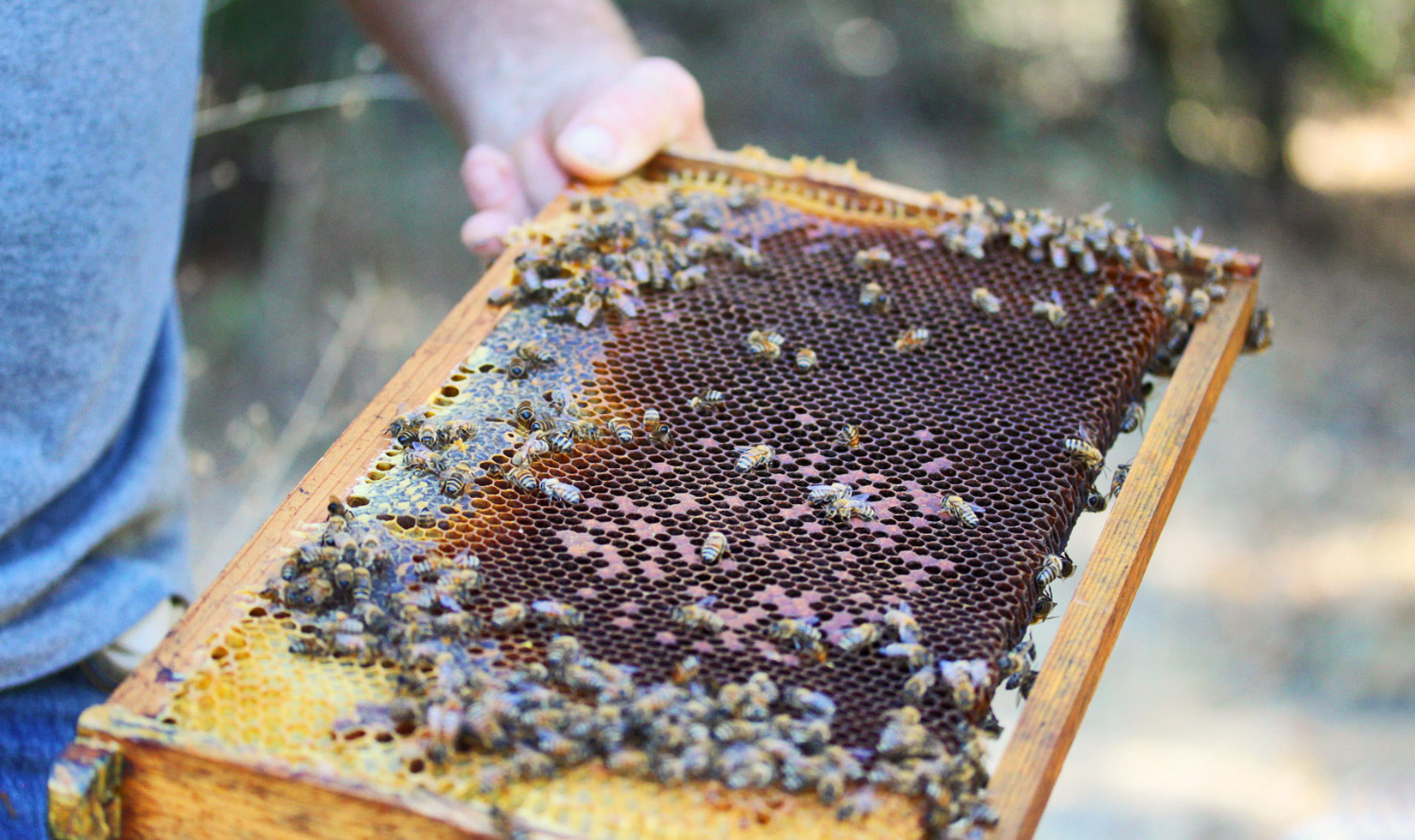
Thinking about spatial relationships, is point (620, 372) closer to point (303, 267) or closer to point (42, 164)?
point (42, 164)

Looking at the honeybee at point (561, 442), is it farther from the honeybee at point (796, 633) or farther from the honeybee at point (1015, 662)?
the honeybee at point (1015, 662)

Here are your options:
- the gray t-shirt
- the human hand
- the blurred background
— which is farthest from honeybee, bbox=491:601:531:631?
the blurred background

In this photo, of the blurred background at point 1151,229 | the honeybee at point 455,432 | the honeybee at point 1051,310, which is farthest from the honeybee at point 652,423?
the blurred background at point 1151,229

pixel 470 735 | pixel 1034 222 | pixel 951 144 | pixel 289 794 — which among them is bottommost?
pixel 289 794

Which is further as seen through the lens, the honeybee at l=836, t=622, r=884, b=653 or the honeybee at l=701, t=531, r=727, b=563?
the honeybee at l=701, t=531, r=727, b=563

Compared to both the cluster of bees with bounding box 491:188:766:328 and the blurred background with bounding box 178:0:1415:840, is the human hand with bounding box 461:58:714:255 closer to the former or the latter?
the cluster of bees with bounding box 491:188:766:328

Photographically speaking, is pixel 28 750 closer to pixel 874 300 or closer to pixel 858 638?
pixel 858 638

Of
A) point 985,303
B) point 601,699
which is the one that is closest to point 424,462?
point 601,699

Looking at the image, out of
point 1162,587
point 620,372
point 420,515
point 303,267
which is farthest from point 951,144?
point 420,515
